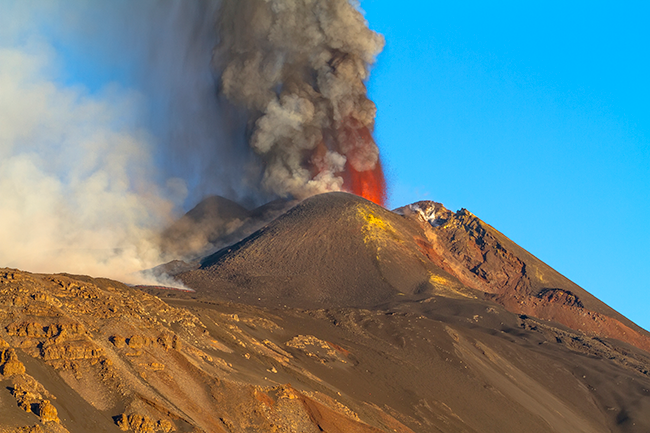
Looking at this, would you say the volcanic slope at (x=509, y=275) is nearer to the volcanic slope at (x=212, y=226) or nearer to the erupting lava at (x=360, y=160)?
the erupting lava at (x=360, y=160)

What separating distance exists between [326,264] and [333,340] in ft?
81.7

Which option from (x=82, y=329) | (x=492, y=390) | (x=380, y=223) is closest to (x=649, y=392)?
(x=492, y=390)

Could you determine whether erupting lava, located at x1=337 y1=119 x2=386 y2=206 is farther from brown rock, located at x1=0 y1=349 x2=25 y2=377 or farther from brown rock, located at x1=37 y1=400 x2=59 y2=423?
brown rock, located at x1=37 y1=400 x2=59 y2=423

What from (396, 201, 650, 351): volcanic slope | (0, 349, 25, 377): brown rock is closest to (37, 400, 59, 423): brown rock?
(0, 349, 25, 377): brown rock

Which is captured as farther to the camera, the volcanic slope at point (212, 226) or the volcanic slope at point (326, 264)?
the volcanic slope at point (212, 226)

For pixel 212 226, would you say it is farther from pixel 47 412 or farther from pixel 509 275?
pixel 47 412

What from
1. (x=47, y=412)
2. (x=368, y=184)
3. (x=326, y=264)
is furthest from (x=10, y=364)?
(x=368, y=184)

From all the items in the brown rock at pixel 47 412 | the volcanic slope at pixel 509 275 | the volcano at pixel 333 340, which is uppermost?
the volcanic slope at pixel 509 275

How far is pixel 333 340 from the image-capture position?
4734 cm

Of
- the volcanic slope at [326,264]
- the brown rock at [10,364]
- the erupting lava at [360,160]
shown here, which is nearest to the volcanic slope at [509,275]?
the erupting lava at [360,160]

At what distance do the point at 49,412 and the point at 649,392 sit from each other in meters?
50.5

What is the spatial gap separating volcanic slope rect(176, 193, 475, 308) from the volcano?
248mm

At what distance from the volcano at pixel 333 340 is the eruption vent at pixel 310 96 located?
8892mm

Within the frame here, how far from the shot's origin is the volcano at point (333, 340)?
21922 mm
